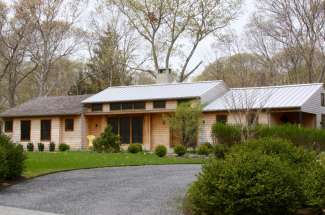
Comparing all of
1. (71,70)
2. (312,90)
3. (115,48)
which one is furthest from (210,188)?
(71,70)

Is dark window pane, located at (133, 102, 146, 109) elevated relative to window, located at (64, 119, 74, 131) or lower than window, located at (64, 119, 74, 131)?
elevated

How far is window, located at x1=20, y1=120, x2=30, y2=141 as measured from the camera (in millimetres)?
35934

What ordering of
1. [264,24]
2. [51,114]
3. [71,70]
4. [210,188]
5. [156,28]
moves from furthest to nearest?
[71,70] → [156,28] → [264,24] → [51,114] → [210,188]

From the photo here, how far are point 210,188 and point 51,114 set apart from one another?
27462 millimetres

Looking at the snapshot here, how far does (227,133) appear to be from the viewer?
75.4 feet

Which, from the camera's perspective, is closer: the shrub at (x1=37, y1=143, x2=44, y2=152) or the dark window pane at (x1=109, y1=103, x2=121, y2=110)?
the dark window pane at (x1=109, y1=103, x2=121, y2=110)

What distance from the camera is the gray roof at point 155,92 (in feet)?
103

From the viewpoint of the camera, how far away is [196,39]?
144 ft

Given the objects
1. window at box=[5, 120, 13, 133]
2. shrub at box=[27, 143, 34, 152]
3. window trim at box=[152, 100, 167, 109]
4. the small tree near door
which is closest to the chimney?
window trim at box=[152, 100, 167, 109]

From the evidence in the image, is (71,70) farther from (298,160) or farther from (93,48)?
(298,160)

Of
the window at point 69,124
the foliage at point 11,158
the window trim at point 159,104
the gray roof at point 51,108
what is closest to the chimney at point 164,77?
the gray roof at point 51,108

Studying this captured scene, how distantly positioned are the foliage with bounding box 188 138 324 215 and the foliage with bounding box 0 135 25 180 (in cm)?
610

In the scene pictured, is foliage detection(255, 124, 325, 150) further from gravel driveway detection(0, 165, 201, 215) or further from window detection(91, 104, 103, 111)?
window detection(91, 104, 103, 111)

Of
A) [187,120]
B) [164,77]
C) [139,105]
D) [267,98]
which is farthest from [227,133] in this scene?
[164,77]
